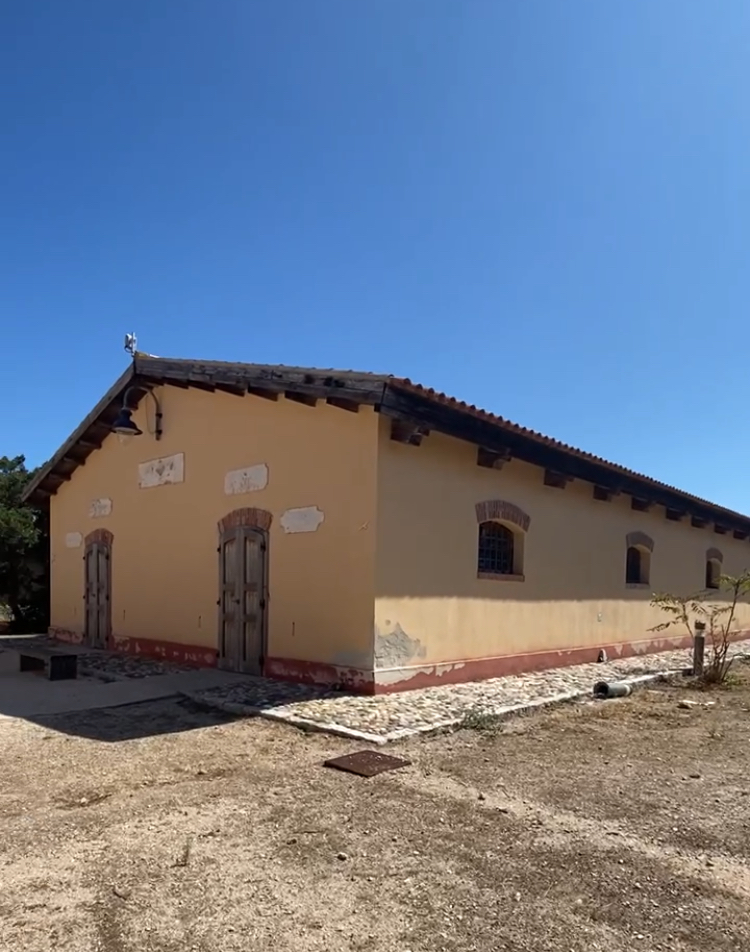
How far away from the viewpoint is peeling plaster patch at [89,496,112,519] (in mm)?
13609

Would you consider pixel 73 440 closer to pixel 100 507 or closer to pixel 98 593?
pixel 100 507

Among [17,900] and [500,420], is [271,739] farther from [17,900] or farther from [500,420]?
[500,420]

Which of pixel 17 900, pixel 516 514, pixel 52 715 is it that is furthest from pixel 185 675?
pixel 17 900

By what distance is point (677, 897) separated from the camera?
3504 millimetres

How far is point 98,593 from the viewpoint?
13.7 metres

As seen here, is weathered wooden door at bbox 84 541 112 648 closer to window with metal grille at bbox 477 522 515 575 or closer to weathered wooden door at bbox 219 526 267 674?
weathered wooden door at bbox 219 526 267 674

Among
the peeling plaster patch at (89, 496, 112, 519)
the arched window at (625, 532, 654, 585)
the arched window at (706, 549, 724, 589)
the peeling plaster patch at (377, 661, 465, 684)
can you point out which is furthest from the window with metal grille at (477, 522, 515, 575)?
the arched window at (706, 549, 724, 589)

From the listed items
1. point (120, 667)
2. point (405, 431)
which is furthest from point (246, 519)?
point (120, 667)

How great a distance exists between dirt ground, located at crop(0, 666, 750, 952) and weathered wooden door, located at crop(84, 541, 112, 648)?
6.78 metres

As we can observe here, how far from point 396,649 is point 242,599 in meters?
2.58

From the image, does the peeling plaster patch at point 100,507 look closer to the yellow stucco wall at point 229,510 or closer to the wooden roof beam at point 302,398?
the yellow stucco wall at point 229,510

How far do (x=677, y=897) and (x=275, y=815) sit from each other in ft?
7.65

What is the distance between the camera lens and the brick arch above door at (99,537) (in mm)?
13461

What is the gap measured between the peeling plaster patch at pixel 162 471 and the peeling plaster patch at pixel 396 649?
15.5 ft
